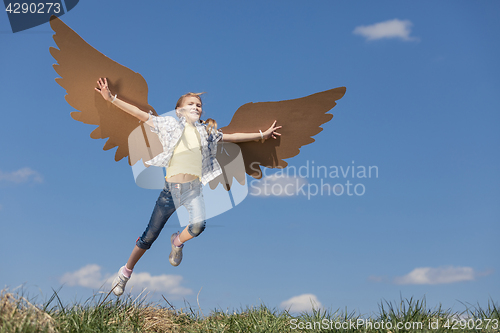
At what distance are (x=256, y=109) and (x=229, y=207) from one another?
3.89ft

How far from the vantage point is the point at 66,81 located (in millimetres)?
4355

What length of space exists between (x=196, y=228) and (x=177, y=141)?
37.2 inches

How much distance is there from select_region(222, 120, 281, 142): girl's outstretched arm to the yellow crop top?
1.23ft

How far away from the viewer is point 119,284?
451cm

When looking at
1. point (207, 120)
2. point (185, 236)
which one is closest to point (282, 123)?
point (207, 120)

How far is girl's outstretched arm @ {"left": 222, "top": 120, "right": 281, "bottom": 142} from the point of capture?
4703mm

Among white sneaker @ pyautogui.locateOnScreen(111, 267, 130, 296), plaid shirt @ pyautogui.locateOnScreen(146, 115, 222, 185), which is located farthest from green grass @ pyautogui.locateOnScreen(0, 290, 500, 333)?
plaid shirt @ pyautogui.locateOnScreen(146, 115, 222, 185)

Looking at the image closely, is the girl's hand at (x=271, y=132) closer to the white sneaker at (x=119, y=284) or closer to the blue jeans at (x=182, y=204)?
the blue jeans at (x=182, y=204)

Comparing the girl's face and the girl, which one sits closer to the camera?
the girl

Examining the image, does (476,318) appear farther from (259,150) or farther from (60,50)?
(60,50)

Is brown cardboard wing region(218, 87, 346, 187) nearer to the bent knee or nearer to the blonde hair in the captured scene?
the blonde hair

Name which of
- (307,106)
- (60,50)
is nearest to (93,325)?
(60,50)

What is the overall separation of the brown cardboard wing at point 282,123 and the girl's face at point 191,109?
1.26 feet

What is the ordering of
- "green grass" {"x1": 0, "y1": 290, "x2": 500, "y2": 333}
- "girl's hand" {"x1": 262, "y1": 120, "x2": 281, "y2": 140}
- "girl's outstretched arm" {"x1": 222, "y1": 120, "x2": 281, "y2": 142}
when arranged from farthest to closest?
"girl's hand" {"x1": 262, "y1": 120, "x2": 281, "y2": 140} < "girl's outstretched arm" {"x1": 222, "y1": 120, "x2": 281, "y2": 142} < "green grass" {"x1": 0, "y1": 290, "x2": 500, "y2": 333}
